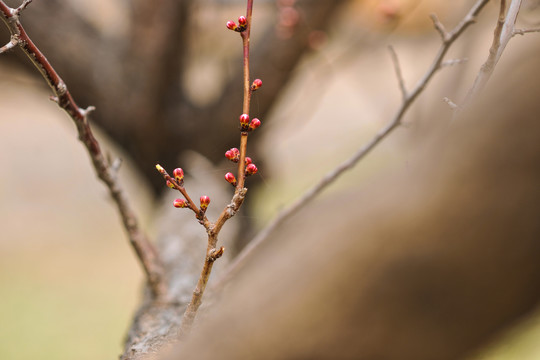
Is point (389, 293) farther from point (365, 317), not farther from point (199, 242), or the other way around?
point (199, 242)

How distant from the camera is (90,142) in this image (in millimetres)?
524

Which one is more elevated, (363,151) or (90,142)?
(90,142)

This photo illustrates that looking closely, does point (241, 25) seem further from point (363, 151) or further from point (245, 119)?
point (363, 151)

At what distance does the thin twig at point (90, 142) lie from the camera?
1.25 ft

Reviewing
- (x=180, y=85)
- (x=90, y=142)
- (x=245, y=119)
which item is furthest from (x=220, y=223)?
(x=180, y=85)

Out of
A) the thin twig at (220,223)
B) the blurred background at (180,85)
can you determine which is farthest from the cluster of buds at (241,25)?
the blurred background at (180,85)

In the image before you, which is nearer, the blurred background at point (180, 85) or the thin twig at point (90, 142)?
the thin twig at point (90, 142)

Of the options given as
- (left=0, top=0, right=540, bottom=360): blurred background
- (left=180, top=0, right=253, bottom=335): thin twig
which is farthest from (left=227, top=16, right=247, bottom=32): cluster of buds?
(left=0, top=0, right=540, bottom=360): blurred background

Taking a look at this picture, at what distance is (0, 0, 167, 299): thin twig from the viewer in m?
0.38

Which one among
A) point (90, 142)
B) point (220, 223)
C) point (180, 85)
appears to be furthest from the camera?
point (180, 85)

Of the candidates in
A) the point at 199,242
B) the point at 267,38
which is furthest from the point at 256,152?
the point at 199,242

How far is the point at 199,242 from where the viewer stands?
0.95 metres

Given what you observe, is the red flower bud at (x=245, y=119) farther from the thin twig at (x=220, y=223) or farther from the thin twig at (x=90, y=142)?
the thin twig at (x=90, y=142)

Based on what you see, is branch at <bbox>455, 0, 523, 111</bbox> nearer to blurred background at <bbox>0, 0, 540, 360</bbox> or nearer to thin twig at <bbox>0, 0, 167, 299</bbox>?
blurred background at <bbox>0, 0, 540, 360</bbox>
